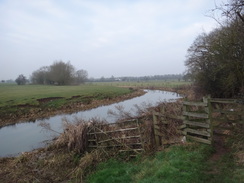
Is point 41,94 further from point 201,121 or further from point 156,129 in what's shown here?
point 201,121

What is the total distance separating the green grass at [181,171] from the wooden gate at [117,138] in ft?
5.00

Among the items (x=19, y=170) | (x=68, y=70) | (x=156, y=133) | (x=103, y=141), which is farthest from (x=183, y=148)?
(x=68, y=70)

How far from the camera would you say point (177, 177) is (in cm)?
562

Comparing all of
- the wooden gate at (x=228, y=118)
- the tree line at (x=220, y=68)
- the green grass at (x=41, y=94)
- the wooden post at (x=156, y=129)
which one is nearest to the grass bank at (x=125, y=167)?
the wooden post at (x=156, y=129)

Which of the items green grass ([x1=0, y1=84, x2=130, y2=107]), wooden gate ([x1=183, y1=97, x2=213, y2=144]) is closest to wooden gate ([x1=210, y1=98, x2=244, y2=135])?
wooden gate ([x1=183, y1=97, x2=213, y2=144])

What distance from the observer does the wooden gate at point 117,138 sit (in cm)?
993

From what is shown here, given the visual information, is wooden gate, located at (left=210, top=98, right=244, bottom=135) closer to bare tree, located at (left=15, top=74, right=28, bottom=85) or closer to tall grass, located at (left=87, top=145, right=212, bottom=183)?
tall grass, located at (left=87, top=145, right=212, bottom=183)

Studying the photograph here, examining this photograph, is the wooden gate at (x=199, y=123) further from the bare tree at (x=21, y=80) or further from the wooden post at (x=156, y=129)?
the bare tree at (x=21, y=80)

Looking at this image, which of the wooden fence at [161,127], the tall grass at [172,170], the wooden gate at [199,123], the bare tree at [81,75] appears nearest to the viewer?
the tall grass at [172,170]

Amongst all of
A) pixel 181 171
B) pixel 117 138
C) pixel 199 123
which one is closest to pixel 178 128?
pixel 199 123

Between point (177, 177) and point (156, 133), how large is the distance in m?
3.91

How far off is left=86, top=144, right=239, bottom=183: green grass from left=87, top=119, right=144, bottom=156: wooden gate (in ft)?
5.00

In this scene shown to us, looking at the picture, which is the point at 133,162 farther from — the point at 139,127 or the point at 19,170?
the point at 19,170

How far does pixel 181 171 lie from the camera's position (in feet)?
19.5
